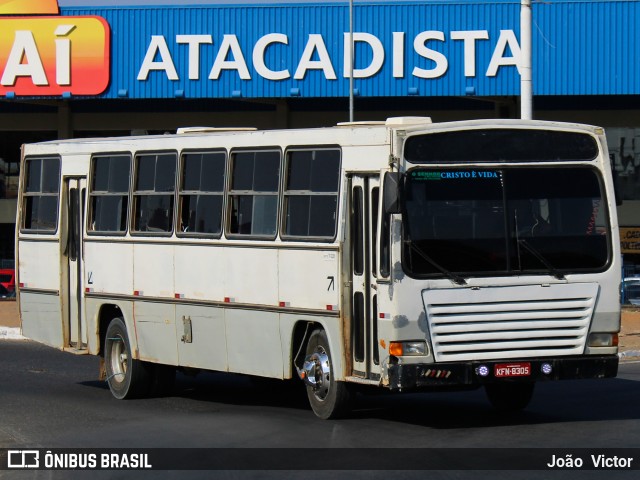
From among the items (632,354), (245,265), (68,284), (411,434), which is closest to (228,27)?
(632,354)

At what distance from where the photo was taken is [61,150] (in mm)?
17781

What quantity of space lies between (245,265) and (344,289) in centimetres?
175

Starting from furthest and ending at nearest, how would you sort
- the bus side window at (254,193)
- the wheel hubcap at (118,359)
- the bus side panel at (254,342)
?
the wheel hubcap at (118,359) < the bus side window at (254,193) < the bus side panel at (254,342)

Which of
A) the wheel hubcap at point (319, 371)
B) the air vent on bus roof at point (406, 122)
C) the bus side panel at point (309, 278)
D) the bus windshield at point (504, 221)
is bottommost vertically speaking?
the wheel hubcap at point (319, 371)

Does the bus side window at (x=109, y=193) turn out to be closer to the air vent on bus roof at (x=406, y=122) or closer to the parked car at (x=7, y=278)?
the air vent on bus roof at (x=406, y=122)

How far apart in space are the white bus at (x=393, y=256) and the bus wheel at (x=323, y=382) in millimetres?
20

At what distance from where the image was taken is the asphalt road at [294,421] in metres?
11.6

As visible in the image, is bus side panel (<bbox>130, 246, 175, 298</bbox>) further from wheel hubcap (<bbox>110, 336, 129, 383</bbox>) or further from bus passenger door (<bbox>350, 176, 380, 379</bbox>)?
bus passenger door (<bbox>350, 176, 380, 379</bbox>)

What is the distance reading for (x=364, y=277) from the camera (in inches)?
505

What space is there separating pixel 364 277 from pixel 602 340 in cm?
223

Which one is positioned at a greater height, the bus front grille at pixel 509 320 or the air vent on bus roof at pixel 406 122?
the air vent on bus roof at pixel 406 122

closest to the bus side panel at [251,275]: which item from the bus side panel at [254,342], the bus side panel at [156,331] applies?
the bus side panel at [254,342]

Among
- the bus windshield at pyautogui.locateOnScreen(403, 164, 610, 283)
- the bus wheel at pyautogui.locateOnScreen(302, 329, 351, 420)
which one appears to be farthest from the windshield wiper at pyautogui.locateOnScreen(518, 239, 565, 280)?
the bus wheel at pyautogui.locateOnScreen(302, 329, 351, 420)

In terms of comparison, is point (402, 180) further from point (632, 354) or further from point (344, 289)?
point (632, 354)
